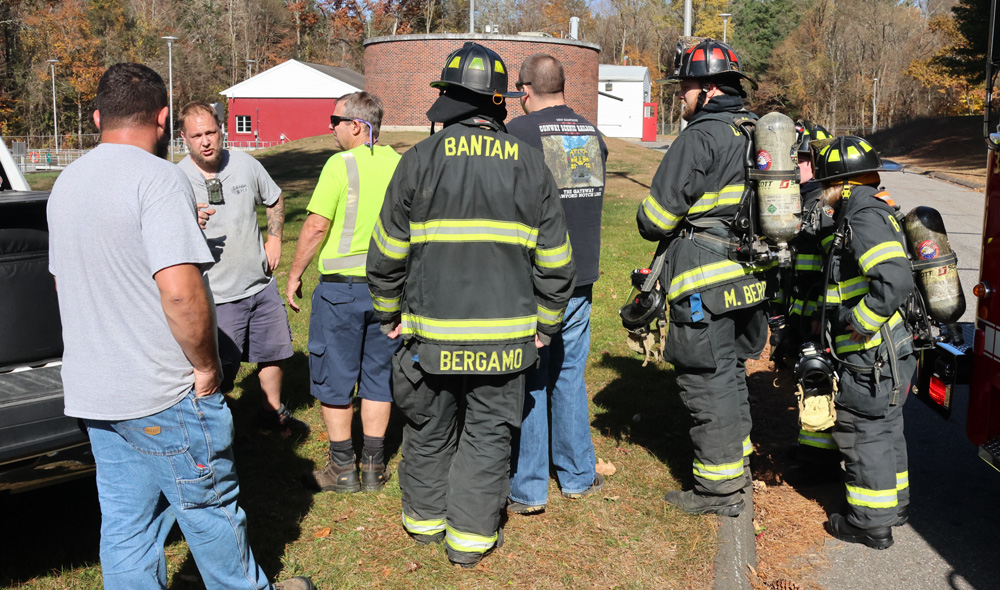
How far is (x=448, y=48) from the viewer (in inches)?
1609

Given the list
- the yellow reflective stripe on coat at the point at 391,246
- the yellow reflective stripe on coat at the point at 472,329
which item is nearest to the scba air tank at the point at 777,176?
the yellow reflective stripe on coat at the point at 472,329

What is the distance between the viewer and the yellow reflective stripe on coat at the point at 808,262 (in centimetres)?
500

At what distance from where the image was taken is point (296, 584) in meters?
3.70

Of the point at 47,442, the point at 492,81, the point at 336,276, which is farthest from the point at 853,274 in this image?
the point at 47,442

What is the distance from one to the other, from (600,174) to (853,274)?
56.8 inches

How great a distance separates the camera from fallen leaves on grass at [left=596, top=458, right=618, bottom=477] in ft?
17.0

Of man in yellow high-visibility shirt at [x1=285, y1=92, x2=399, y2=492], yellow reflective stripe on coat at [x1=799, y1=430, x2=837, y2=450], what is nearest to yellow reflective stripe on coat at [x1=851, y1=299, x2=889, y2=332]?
yellow reflective stripe on coat at [x1=799, y1=430, x2=837, y2=450]

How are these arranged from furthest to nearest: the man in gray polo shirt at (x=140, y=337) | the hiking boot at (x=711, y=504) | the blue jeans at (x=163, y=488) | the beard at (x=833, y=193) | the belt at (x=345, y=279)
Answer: the belt at (x=345, y=279)
the hiking boot at (x=711, y=504)
the beard at (x=833, y=193)
the blue jeans at (x=163, y=488)
the man in gray polo shirt at (x=140, y=337)

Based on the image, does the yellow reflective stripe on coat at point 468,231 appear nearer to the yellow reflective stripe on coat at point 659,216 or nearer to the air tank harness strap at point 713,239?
the yellow reflective stripe on coat at point 659,216

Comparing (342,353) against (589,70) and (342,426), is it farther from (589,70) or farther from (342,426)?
(589,70)

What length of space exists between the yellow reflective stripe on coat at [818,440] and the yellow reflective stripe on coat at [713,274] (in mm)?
1227

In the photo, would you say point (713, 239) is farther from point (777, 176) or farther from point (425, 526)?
point (425, 526)

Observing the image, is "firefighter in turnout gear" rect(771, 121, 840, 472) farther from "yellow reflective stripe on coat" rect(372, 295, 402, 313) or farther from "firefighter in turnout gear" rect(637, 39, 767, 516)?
"yellow reflective stripe on coat" rect(372, 295, 402, 313)

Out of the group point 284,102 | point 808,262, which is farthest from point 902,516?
point 284,102
